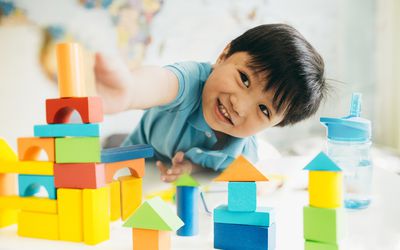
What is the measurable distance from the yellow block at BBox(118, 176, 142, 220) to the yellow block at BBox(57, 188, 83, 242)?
8 centimetres

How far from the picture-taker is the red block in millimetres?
541

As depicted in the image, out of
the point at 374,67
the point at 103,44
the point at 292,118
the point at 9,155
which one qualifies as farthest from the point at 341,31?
the point at 9,155

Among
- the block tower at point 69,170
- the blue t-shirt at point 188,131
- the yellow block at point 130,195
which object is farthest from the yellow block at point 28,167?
the blue t-shirt at point 188,131

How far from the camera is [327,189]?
0.43 meters

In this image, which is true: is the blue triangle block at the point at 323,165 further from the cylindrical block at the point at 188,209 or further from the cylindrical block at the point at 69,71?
the cylindrical block at the point at 69,71

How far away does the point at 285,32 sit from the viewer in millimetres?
608

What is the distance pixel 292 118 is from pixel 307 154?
0.16 meters

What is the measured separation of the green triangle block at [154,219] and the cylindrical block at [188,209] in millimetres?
79

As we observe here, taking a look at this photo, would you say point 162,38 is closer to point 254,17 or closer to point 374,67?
point 254,17

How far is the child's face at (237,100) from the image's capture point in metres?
0.60

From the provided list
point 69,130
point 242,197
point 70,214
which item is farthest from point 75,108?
point 242,197

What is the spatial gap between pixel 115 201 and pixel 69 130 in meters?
0.13

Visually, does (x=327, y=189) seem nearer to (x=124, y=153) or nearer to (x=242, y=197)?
(x=242, y=197)

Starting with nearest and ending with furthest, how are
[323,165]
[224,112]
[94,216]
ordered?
[323,165], [94,216], [224,112]
